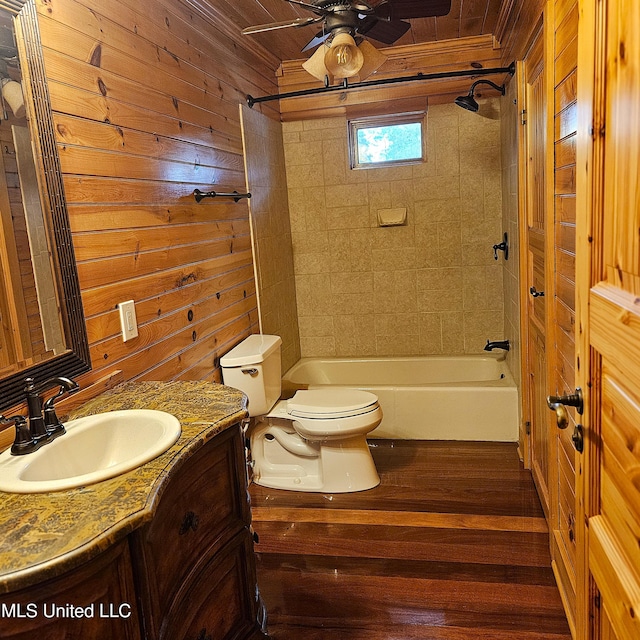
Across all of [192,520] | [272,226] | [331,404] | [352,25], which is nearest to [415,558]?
[331,404]

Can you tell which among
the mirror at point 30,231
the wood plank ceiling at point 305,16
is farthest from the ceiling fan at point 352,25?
the mirror at point 30,231

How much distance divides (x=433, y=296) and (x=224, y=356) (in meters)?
1.79

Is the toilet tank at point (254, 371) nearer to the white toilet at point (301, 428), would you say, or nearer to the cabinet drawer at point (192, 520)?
the white toilet at point (301, 428)

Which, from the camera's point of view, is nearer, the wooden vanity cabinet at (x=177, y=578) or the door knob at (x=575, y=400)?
the wooden vanity cabinet at (x=177, y=578)

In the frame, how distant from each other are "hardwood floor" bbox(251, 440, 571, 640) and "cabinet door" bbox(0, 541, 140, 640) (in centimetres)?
100

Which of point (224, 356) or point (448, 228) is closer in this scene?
point (224, 356)

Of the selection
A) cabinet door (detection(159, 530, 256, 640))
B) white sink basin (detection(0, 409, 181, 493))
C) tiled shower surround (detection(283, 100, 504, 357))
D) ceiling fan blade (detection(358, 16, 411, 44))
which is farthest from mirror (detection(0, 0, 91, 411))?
tiled shower surround (detection(283, 100, 504, 357))

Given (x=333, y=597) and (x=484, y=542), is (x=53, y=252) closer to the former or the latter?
(x=333, y=597)

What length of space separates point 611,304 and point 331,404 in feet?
6.72

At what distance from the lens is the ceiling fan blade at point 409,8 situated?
81.3 inches

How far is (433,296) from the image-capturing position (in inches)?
157

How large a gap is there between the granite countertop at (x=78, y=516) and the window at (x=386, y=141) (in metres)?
2.84

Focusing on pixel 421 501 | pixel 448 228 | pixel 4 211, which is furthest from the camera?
pixel 448 228

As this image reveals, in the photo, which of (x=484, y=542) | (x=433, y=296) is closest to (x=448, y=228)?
(x=433, y=296)
